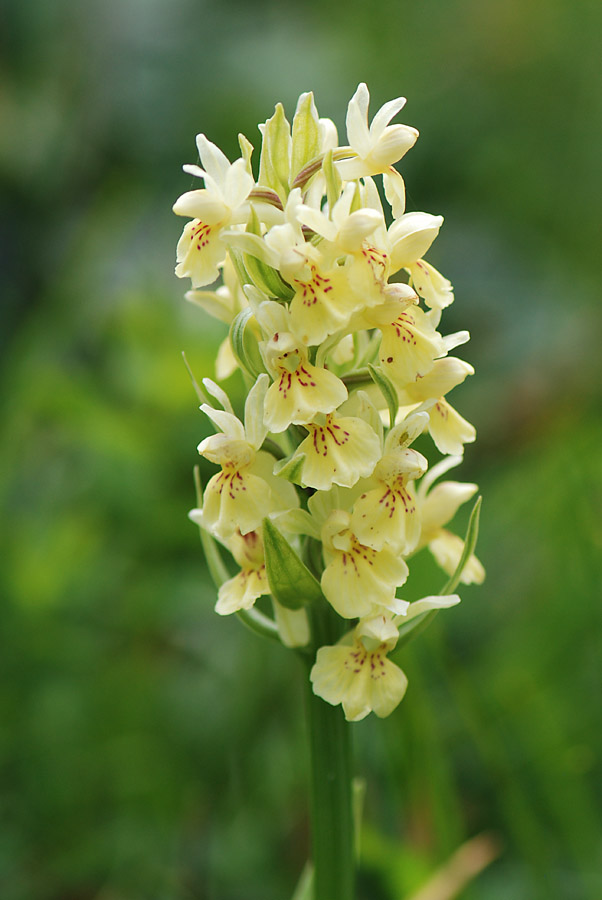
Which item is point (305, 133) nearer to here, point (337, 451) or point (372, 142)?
point (372, 142)

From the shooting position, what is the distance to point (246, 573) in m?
1.28

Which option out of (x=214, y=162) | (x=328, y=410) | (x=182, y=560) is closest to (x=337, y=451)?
(x=328, y=410)

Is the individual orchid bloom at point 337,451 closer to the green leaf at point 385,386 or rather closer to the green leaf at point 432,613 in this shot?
the green leaf at point 385,386

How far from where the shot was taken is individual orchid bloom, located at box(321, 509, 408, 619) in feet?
3.79

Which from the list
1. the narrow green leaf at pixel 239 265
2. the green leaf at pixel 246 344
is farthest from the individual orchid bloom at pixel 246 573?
the narrow green leaf at pixel 239 265

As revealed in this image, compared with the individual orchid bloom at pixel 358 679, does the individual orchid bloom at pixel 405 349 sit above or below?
above

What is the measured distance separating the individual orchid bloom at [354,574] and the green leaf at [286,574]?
25mm

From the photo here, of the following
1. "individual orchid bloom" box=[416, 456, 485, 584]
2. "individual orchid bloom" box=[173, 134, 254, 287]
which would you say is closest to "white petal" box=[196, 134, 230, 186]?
"individual orchid bloom" box=[173, 134, 254, 287]

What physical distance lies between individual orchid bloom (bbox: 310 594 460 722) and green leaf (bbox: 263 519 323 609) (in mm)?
81

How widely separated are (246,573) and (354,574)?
0.19 metres

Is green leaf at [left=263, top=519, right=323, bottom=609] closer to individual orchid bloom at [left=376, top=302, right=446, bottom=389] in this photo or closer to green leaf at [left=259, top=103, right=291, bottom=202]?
individual orchid bloom at [left=376, top=302, right=446, bottom=389]

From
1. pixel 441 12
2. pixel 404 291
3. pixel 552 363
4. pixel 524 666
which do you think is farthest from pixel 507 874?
pixel 441 12

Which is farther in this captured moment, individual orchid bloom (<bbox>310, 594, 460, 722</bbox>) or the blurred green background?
the blurred green background

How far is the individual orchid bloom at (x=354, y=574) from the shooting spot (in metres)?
1.16
